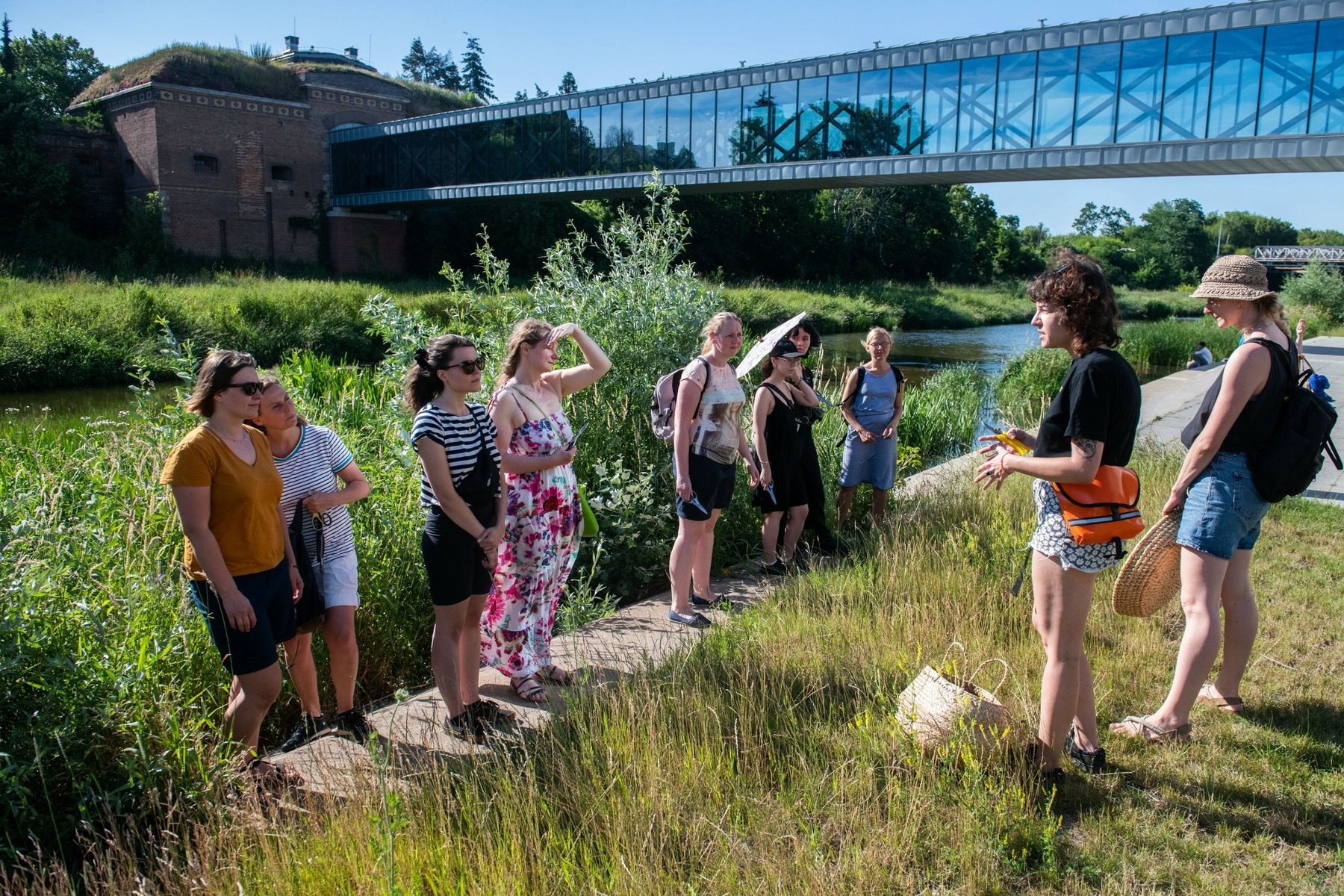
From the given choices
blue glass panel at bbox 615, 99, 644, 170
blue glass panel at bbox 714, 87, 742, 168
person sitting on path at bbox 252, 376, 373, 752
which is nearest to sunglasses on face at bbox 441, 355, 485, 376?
person sitting on path at bbox 252, 376, 373, 752

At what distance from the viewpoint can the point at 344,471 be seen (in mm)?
4070

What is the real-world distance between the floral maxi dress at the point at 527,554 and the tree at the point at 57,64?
5832 centimetres

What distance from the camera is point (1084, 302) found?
2.98 meters

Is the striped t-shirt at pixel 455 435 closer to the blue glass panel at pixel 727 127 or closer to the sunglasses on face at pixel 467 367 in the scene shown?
the sunglasses on face at pixel 467 367

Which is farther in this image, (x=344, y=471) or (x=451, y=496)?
(x=344, y=471)

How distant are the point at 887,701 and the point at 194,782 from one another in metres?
2.53

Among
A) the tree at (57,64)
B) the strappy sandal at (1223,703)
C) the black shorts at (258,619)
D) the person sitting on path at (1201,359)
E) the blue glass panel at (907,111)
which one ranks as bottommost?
the strappy sandal at (1223,703)

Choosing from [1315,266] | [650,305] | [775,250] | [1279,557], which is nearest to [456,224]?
[775,250]

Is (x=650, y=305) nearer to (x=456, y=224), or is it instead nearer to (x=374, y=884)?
(x=374, y=884)

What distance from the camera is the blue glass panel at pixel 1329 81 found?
70.0 ft

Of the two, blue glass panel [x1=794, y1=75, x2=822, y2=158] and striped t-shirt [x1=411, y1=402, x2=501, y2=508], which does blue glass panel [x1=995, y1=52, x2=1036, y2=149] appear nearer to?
blue glass panel [x1=794, y1=75, x2=822, y2=158]

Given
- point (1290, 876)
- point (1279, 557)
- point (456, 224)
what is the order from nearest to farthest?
point (1290, 876) → point (1279, 557) → point (456, 224)

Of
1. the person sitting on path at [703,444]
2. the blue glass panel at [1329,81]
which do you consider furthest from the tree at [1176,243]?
the person sitting on path at [703,444]

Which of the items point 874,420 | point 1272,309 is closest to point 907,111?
point 874,420
